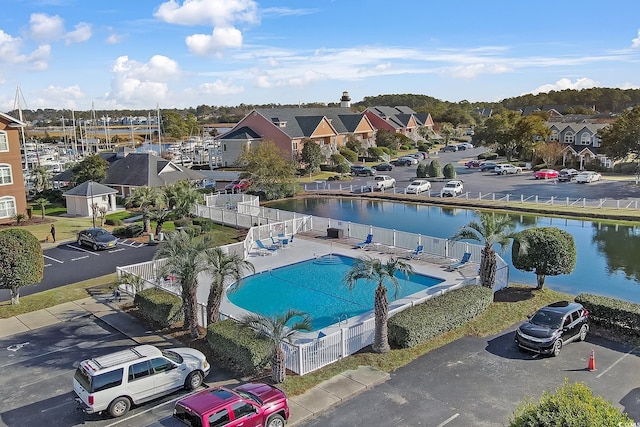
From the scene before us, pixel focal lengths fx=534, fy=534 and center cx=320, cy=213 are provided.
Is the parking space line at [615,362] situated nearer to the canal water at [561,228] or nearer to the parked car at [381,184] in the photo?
the canal water at [561,228]

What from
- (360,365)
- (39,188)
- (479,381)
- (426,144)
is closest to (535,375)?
(479,381)

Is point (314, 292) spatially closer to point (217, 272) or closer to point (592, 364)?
point (217, 272)

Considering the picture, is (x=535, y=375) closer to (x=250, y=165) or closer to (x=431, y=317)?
(x=431, y=317)

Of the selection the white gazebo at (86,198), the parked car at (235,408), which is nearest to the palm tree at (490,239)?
the parked car at (235,408)

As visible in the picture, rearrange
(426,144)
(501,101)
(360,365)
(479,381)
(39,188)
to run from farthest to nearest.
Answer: (501,101), (426,144), (39,188), (360,365), (479,381)

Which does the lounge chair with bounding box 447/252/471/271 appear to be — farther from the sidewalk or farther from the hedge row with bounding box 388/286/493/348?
the sidewalk

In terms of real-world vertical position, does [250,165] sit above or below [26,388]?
above

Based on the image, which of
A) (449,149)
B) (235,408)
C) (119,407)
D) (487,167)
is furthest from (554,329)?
(449,149)
